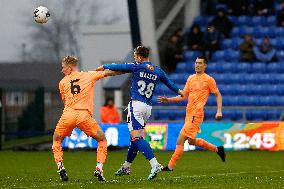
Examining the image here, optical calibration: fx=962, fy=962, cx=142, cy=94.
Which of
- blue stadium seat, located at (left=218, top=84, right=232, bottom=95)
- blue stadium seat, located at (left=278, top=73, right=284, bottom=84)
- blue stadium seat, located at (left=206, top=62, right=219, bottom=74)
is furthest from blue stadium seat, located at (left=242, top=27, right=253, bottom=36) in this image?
blue stadium seat, located at (left=218, top=84, right=232, bottom=95)

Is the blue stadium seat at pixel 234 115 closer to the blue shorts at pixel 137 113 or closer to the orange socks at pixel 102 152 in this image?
the blue shorts at pixel 137 113

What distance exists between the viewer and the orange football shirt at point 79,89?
48.5 ft

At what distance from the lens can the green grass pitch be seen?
45.6ft

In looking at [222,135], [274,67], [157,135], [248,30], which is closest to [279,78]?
[274,67]

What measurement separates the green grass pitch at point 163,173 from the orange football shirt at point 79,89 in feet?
3.87

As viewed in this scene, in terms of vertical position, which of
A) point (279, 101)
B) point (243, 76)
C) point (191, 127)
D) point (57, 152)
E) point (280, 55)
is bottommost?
point (279, 101)

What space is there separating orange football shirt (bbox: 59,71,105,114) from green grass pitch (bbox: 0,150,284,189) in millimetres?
1181

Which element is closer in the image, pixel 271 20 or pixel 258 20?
pixel 271 20

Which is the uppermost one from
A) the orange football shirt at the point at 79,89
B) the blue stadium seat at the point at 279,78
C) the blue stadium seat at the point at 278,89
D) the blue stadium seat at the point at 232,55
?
the orange football shirt at the point at 79,89

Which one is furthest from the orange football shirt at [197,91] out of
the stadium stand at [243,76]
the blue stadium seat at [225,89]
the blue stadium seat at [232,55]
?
the blue stadium seat at [232,55]

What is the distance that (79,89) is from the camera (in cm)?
1480

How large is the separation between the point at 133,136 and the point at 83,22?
179 feet

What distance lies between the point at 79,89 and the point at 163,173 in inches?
110

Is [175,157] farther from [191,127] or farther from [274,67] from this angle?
[274,67]
